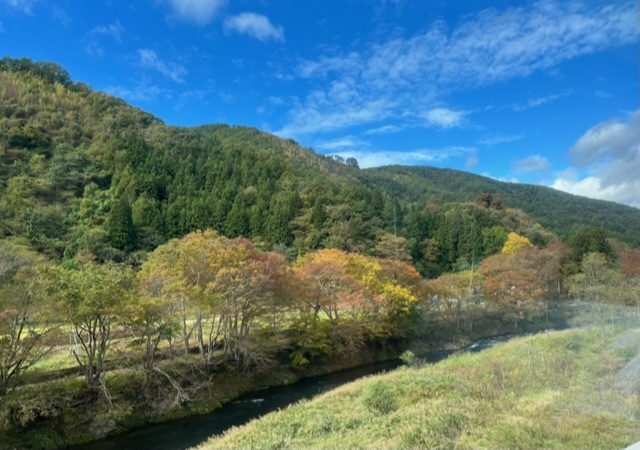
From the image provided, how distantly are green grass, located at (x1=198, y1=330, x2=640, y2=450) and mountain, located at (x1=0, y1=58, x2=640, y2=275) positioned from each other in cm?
3265

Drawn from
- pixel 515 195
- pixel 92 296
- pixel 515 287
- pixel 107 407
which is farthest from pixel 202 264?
pixel 515 195

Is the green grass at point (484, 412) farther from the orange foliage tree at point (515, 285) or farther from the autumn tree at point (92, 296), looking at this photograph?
the orange foliage tree at point (515, 285)

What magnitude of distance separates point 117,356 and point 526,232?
69.3m

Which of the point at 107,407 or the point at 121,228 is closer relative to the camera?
the point at 107,407

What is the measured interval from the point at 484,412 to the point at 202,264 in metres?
17.0

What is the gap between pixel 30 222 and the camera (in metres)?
45.2

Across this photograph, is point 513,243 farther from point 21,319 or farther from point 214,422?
point 21,319

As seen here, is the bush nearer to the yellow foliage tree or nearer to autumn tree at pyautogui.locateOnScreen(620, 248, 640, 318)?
autumn tree at pyautogui.locateOnScreen(620, 248, 640, 318)

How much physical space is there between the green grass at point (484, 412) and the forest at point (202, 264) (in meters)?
8.59

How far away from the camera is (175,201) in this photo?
6066 centimetres

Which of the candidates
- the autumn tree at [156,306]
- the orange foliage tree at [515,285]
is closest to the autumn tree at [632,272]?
the orange foliage tree at [515,285]

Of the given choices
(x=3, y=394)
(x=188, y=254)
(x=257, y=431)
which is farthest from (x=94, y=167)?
(x=257, y=431)

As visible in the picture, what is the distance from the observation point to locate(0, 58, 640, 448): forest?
18.6 meters

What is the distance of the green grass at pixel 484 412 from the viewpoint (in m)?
7.42
